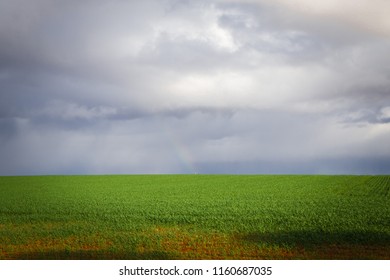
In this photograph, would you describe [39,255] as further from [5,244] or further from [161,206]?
[161,206]

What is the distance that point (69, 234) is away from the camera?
24109 mm

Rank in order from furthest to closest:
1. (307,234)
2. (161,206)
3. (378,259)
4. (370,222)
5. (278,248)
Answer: (161,206) < (370,222) < (307,234) < (278,248) < (378,259)

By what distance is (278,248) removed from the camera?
19969 mm

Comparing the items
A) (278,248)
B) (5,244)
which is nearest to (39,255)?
(5,244)

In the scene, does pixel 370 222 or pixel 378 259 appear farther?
pixel 370 222

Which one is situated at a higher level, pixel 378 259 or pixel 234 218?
pixel 234 218

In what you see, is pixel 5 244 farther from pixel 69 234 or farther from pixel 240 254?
pixel 240 254
